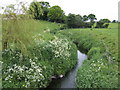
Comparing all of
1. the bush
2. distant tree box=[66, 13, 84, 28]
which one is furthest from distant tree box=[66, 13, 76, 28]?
the bush

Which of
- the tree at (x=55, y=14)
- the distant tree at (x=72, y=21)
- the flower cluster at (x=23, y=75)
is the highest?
the tree at (x=55, y=14)

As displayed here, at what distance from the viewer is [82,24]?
32406 mm

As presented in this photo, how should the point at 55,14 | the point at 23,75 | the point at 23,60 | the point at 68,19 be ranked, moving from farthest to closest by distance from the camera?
the point at 55,14
the point at 68,19
the point at 23,60
the point at 23,75

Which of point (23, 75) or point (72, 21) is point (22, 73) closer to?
point (23, 75)

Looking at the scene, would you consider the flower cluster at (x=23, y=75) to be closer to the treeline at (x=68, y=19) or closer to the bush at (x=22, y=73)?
the bush at (x=22, y=73)

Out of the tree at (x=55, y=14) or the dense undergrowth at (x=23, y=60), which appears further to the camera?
the tree at (x=55, y=14)

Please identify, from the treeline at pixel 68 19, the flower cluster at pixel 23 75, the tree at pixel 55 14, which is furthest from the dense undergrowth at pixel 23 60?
the tree at pixel 55 14

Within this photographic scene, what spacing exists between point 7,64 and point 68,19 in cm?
2633

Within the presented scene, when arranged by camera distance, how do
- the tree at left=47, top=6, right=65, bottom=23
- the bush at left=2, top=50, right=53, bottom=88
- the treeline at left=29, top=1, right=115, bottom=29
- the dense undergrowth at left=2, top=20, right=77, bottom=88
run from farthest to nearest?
the tree at left=47, top=6, right=65, bottom=23, the treeline at left=29, top=1, right=115, bottom=29, the dense undergrowth at left=2, top=20, right=77, bottom=88, the bush at left=2, top=50, right=53, bottom=88

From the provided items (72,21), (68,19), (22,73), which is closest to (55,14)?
(68,19)

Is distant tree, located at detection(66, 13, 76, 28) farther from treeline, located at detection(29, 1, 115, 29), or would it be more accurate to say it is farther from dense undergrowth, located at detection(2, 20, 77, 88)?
dense undergrowth, located at detection(2, 20, 77, 88)

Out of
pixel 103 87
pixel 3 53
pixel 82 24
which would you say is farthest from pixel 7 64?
pixel 82 24

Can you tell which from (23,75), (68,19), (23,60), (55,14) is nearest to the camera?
(23,75)

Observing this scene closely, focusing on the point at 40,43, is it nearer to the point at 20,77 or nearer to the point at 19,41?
the point at 19,41
